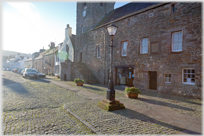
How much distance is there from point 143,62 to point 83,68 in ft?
32.2

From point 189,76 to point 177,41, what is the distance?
2873mm

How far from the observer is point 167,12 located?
32.8 feet

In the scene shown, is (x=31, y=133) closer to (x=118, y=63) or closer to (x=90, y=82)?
(x=118, y=63)

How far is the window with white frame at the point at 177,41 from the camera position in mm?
9469

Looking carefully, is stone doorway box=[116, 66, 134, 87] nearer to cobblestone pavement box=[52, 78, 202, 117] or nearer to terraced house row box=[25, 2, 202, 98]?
terraced house row box=[25, 2, 202, 98]

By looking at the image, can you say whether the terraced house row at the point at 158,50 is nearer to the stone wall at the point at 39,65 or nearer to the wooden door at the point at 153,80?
the wooden door at the point at 153,80

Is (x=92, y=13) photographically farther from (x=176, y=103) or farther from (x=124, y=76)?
(x=176, y=103)

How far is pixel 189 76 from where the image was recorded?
29.6 ft

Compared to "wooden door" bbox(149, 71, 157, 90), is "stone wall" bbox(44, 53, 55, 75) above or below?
above

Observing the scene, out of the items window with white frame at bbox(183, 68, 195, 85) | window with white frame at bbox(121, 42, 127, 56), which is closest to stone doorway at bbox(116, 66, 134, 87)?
window with white frame at bbox(121, 42, 127, 56)

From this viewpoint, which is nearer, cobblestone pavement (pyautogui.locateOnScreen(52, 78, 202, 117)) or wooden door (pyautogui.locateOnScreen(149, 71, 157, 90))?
cobblestone pavement (pyautogui.locateOnScreen(52, 78, 202, 117))

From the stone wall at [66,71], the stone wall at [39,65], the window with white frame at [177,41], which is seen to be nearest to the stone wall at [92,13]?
the stone wall at [66,71]

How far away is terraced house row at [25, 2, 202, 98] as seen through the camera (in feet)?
28.5

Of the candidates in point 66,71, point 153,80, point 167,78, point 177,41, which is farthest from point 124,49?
point 66,71
